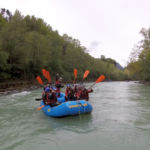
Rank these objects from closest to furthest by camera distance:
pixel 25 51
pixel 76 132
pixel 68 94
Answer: pixel 76 132 → pixel 68 94 → pixel 25 51

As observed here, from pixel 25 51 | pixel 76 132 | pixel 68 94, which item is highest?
pixel 25 51

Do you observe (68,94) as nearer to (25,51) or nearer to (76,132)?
(76,132)

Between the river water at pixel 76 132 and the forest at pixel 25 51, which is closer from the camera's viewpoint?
the river water at pixel 76 132

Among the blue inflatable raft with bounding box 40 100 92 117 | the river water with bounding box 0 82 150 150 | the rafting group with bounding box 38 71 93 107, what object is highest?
the rafting group with bounding box 38 71 93 107

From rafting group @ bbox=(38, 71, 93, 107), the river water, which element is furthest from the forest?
the river water

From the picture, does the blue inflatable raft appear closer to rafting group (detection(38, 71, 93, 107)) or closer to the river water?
the river water

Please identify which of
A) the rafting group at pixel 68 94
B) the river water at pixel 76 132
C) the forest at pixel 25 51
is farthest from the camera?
the forest at pixel 25 51

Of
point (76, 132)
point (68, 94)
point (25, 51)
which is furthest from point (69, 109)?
point (25, 51)

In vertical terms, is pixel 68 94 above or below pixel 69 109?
above

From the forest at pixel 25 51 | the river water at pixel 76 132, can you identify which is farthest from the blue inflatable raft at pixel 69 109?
the forest at pixel 25 51

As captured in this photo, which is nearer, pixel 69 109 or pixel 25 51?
pixel 69 109

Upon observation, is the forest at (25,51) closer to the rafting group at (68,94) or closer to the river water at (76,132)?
the rafting group at (68,94)

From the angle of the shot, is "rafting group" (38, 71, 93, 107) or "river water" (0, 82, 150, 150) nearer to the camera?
"river water" (0, 82, 150, 150)

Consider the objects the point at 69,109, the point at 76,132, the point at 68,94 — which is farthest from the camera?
the point at 68,94
